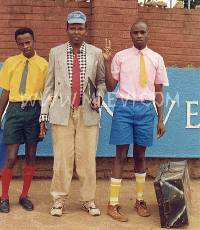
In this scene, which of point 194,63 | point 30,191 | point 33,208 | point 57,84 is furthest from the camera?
point 194,63

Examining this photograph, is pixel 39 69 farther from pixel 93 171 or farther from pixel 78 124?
pixel 93 171

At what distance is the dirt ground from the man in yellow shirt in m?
0.26

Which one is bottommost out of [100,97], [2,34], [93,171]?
[93,171]

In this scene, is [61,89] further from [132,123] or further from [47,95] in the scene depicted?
[132,123]

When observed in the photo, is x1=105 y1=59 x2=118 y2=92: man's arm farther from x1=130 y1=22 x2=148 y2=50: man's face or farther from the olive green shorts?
the olive green shorts

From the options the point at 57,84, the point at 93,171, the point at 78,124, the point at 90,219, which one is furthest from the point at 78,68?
the point at 90,219

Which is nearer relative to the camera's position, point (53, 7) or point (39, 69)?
point (39, 69)

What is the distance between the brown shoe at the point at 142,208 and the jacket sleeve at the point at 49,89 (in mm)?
1241

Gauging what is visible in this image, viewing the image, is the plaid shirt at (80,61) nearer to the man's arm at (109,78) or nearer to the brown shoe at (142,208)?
the man's arm at (109,78)

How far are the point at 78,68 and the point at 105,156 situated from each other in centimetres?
152

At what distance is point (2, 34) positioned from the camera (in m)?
5.48

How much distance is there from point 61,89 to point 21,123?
51 centimetres

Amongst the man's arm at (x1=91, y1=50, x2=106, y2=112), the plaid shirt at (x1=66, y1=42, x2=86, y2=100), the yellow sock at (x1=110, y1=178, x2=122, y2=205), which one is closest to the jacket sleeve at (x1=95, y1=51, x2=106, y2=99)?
the man's arm at (x1=91, y1=50, x2=106, y2=112)

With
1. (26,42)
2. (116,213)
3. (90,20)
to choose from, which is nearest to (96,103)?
(26,42)
